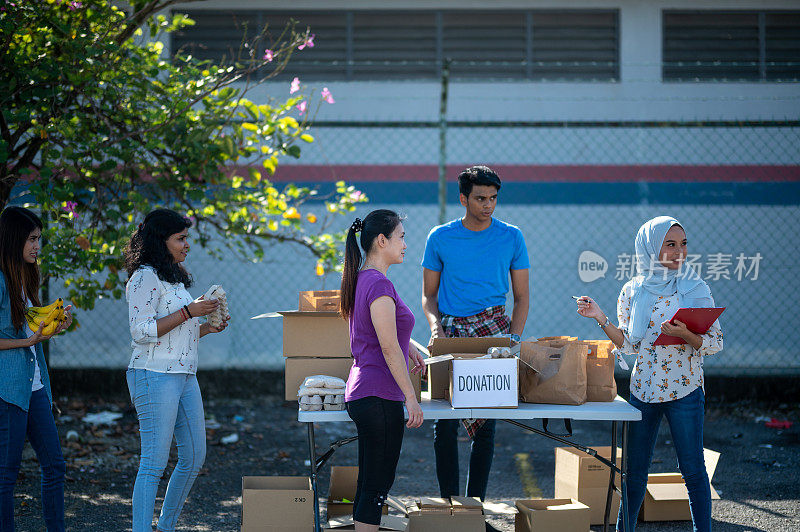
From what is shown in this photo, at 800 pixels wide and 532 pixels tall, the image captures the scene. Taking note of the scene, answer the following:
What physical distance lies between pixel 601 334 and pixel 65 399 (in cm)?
476

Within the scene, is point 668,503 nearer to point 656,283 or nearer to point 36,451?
point 656,283

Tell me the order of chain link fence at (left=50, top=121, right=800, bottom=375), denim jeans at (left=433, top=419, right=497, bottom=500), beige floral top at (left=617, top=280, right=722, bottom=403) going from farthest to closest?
chain link fence at (left=50, top=121, right=800, bottom=375)
denim jeans at (left=433, top=419, right=497, bottom=500)
beige floral top at (left=617, top=280, right=722, bottom=403)

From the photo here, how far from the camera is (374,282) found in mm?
3373

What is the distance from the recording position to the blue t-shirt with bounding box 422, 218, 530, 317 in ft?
14.3

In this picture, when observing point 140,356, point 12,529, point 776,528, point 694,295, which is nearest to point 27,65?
point 140,356

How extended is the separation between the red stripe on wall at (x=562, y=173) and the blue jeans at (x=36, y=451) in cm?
410

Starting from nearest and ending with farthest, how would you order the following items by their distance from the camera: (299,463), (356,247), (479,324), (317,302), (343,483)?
(356,247) → (317,302) → (479,324) → (343,483) → (299,463)

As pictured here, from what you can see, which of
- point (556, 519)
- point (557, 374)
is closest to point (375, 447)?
point (557, 374)

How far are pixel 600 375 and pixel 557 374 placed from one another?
27 cm

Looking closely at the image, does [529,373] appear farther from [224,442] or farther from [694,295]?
[224,442]

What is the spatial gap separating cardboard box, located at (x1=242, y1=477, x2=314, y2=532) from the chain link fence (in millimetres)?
3571

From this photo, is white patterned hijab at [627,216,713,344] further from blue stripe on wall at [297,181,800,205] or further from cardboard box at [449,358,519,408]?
blue stripe on wall at [297,181,800,205]

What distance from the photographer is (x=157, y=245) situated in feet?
12.3

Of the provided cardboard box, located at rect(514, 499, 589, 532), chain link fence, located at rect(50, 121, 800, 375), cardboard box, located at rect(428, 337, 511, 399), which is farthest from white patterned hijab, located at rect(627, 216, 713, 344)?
chain link fence, located at rect(50, 121, 800, 375)
